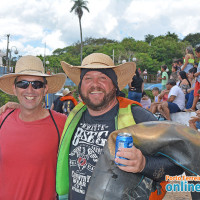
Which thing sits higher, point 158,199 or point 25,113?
point 25,113

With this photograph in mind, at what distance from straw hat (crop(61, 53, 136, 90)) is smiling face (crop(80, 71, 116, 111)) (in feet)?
0.37

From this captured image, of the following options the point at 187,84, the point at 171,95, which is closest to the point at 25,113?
the point at 171,95

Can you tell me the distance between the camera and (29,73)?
8.66 feet

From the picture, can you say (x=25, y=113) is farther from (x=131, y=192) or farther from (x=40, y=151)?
(x=131, y=192)

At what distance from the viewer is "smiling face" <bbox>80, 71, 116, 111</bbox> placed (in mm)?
2223

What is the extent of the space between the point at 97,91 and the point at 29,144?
3.14ft

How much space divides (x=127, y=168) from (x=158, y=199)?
2.37 feet

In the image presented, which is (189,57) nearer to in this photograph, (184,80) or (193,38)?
(184,80)

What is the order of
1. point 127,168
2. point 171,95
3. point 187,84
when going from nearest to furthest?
1. point 127,168
2. point 171,95
3. point 187,84

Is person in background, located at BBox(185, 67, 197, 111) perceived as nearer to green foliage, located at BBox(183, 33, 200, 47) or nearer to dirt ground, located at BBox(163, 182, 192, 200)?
dirt ground, located at BBox(163, 182, 192, 200)

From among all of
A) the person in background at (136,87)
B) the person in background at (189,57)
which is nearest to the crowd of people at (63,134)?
the person in background at (136,87)

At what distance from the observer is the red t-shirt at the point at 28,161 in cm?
232

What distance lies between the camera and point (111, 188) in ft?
5.22

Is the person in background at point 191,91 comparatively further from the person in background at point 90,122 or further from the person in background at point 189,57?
the person in background at point 90,122
